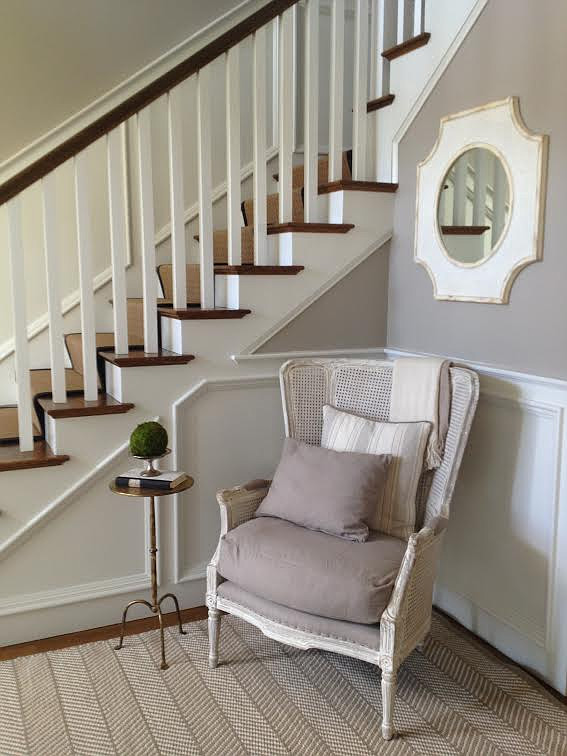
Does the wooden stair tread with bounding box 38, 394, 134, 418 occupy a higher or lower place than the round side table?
higher

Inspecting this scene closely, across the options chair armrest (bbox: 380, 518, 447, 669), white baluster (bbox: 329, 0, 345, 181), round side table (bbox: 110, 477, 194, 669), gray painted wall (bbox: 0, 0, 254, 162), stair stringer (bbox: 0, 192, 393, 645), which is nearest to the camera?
chair armrest (bbox: 380, 518, 447, 669)

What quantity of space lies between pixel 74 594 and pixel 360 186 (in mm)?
2003

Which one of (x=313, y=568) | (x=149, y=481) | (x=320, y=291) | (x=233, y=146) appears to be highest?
(x=233, y=146)

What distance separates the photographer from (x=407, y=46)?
281cm

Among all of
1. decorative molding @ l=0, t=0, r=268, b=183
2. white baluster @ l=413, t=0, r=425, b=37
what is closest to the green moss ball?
decorative molding @ l=0, t=0, r=268, b=183

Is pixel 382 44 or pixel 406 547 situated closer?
pixel 406 547

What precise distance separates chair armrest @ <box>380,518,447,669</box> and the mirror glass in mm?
1013

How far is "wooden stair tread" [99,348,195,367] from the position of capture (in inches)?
101

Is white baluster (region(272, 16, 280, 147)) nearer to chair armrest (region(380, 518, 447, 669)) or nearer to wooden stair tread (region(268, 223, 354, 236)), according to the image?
wooden stair tread (region(268, 223, 354, 236))

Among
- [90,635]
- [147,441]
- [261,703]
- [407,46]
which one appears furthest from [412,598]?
[407,46]

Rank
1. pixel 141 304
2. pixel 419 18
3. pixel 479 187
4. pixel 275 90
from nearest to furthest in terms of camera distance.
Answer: pixel 479 187
pixel 419 18
pixel 141 304
pixel 275 90

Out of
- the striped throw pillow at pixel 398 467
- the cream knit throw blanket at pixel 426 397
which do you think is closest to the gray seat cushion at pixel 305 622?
the striped throw pillow at pixel 398 467

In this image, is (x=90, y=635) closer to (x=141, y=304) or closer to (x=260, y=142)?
(x=141, y=304)

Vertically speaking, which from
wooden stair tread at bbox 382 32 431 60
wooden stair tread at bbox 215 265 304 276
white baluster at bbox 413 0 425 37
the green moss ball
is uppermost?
white baluster at bbox 413 0 425 37
